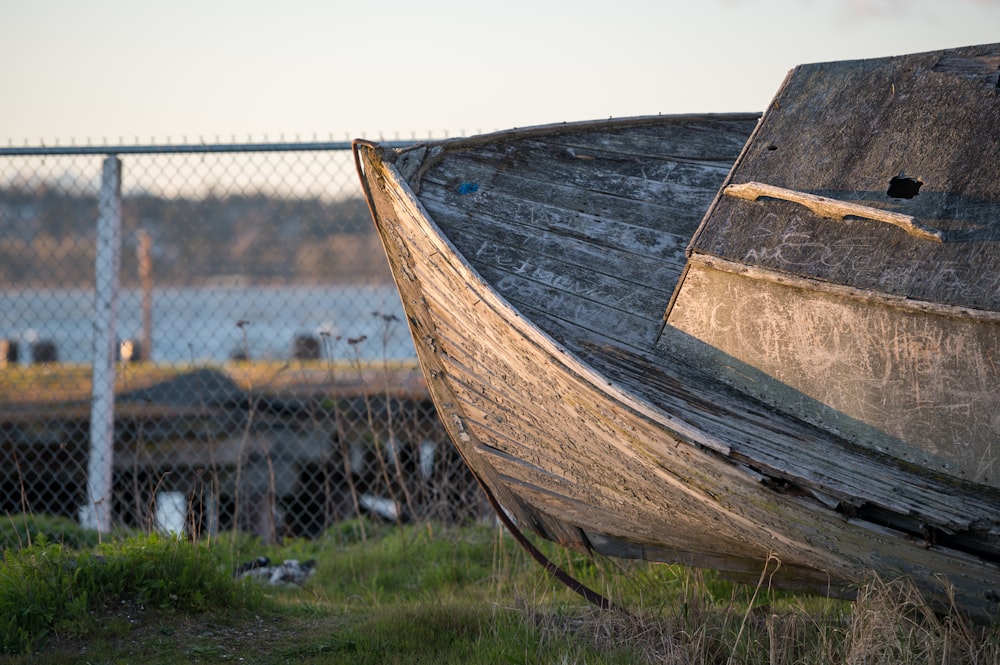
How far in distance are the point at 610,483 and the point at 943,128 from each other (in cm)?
182

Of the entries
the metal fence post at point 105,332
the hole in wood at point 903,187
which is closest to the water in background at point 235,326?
the metal fence post at point 105,332

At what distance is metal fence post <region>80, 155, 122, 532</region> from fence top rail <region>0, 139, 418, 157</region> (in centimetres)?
14

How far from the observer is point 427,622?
141 inches

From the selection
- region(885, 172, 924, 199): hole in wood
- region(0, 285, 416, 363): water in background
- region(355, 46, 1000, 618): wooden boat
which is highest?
region(885, 172, 924, 199): hole in wood

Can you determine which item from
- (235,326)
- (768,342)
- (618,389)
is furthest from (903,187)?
(235,326)

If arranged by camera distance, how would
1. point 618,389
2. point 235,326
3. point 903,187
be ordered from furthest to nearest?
point 235,326 < point 903,187 < point 618,389

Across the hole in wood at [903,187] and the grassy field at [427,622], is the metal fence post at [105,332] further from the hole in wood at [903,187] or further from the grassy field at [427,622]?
the hole in wood at [903,187]

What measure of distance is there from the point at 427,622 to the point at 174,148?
319 cm

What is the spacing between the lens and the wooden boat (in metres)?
Answer: 2.86

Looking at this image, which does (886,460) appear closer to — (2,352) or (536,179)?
(536,179)

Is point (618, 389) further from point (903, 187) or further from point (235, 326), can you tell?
point (235, 326)

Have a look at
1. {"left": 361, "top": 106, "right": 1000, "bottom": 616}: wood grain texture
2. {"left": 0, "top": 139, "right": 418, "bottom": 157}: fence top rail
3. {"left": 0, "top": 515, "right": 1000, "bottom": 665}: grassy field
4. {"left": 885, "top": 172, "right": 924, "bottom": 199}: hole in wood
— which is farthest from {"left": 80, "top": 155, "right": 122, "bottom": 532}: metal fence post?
{"left": 885, "top": 172, "right": 924, "bottom": 199}: hole in wood

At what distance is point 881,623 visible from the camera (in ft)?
9.35

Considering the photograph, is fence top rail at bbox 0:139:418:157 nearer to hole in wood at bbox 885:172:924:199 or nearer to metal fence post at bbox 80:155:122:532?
metal fence post at bbox 80:155:122:532
